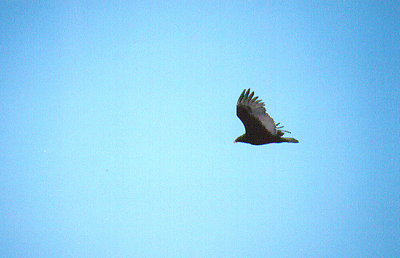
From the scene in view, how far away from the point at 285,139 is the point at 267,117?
1.19 m

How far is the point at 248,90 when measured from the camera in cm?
1267

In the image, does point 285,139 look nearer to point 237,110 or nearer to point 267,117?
point 267,117

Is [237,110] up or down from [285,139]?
up

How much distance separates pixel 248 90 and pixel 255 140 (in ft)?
7.21

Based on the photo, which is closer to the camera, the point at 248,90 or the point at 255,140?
the point at 248,90

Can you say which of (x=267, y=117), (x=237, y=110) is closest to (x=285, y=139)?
(x=267, y=117)

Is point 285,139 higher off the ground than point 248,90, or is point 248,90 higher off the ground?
point 248,90

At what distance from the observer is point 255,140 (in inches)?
535

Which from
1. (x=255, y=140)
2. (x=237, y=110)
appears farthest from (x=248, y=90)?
(x=255, y=140)

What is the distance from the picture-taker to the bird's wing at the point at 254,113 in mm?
12711

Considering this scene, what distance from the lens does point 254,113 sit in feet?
41.9

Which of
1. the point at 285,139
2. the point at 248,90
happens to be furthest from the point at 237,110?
the point at 285,139

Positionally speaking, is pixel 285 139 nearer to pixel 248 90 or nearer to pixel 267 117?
pixel 267 117

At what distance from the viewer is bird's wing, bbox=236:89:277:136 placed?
12.7m
